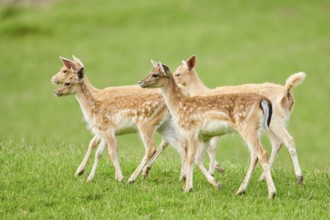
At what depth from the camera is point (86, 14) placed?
3912 cm

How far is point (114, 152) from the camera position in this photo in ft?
34.7

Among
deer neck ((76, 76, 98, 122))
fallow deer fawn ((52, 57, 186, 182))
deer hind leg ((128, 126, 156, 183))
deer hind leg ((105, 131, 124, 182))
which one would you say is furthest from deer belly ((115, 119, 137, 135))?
deer neck ((76, 76, 98, 122))

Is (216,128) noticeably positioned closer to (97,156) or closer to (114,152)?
(114,152)

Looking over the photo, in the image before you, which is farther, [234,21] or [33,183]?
[234,21]

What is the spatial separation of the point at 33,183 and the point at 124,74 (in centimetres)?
2310

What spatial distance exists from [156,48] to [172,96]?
24457 millimetres

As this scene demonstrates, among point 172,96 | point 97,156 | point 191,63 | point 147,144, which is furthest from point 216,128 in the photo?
point 191,63

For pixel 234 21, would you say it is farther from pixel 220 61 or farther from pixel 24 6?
pixel 24 6

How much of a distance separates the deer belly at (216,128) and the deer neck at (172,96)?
0.61 meters

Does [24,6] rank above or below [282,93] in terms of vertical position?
below

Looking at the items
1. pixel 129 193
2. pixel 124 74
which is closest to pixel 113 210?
pixel 129 193

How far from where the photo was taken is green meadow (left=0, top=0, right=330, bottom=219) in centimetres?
909

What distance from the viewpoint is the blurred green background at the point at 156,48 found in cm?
2852

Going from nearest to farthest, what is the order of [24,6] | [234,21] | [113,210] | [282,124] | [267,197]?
[113,210]
[267,197]
[282,124]
[234,21]
[24,6]
